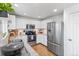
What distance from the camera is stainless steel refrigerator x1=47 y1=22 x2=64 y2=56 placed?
1266 millimetres

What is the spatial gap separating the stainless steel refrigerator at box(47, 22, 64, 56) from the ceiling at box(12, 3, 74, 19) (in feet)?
0.49

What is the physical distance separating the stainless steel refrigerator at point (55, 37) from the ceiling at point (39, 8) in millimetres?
148

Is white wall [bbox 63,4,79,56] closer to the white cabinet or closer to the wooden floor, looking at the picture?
the wooden floor

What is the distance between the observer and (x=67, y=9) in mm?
1225

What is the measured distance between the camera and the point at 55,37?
4.34ft

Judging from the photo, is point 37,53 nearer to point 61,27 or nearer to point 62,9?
point 61,27

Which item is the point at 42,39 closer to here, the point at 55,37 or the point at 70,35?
the point at 55,37

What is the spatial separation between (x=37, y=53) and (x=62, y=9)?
633 millimetres

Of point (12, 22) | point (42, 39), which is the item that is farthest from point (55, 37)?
point (12, 22)

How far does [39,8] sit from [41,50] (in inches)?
21.1

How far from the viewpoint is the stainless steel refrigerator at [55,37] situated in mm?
1266

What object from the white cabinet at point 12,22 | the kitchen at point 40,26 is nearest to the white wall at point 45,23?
the kitchen at point 40,26

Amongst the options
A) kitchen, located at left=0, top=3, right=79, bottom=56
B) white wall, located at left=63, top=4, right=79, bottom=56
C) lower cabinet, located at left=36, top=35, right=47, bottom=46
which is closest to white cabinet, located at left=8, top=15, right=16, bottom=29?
kitchen, located at left=0, top=3, right=79, bottom=56

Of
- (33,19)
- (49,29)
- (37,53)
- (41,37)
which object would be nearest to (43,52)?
(37,53)
